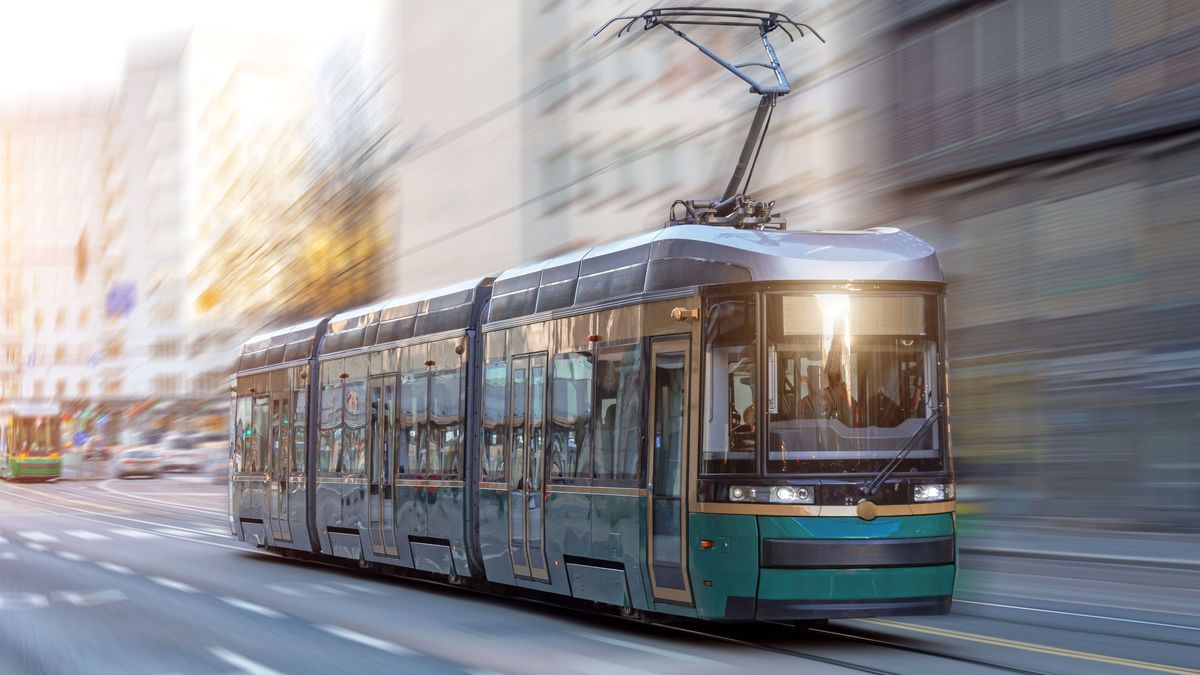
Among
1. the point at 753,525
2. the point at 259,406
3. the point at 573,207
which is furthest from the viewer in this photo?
the point at 573,207

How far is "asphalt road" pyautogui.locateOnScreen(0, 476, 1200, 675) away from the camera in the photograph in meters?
10.2

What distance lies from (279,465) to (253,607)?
5.91 meters

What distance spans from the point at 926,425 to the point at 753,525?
136 centimetres

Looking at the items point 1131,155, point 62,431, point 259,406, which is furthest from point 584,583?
point 62,431

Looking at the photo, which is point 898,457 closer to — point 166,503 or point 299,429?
point 299,429

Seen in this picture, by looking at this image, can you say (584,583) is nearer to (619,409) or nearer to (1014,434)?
(619,409)

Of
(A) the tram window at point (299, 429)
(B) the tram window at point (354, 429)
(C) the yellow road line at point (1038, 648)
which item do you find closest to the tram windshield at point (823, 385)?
(C) the yellow road line at point (1038, 648)

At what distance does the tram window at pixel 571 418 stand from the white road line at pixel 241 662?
2.93 m

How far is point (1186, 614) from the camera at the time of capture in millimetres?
13648

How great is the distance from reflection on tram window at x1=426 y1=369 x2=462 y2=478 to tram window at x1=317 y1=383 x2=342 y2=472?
2821 mm

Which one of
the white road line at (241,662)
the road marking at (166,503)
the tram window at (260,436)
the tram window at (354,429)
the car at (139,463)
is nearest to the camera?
the white road line at (241,662)

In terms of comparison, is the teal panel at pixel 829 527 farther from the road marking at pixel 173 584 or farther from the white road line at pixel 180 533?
the white road line at pixel 180 533

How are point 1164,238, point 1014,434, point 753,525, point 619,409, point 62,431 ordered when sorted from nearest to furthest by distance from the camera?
1. point 753,525
2. point 619,409
3. point 1164,238
4. point 1014,434
5. point 62,431

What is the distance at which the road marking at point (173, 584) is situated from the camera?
53.6 ft
